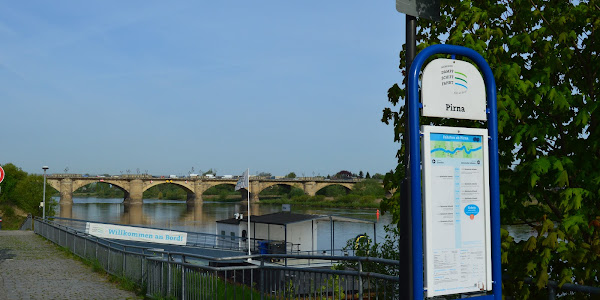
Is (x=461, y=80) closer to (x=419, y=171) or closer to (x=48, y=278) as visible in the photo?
(x=419, y=171)

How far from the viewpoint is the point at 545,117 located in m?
7.36

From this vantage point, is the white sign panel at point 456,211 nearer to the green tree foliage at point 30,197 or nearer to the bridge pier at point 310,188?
the green tree foliage at point 30,197

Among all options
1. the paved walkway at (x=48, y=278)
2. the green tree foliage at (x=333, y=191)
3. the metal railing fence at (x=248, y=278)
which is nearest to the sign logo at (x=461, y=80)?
the metal railing fence at (x=248, y=278)

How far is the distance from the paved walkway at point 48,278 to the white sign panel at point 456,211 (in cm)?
891

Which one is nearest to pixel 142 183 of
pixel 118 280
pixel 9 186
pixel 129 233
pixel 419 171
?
pixel 9 186

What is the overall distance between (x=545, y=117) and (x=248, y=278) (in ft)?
16.6

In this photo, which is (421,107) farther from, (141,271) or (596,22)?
(141,271)

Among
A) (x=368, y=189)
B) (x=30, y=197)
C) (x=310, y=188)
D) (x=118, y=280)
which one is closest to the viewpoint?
(x=118, y=280)

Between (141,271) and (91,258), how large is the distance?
20.3 feet

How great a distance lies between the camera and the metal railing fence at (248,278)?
6.27 m

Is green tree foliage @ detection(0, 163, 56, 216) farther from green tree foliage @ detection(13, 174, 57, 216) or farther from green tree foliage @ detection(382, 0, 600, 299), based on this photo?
green tree foliage @ detection(382, 0, 600, 299)

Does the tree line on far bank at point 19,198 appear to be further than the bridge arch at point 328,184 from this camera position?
No

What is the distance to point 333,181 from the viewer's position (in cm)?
10931

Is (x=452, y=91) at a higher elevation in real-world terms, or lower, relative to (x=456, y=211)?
higher
